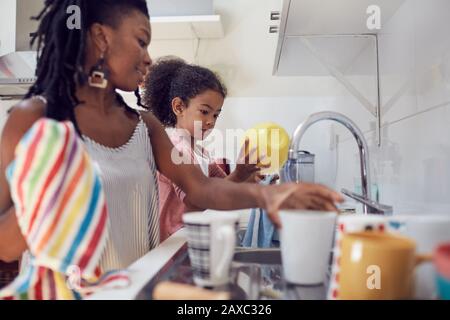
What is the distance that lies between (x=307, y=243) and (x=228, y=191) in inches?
9.1

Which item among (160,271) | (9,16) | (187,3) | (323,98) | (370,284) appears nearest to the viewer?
(370,284)

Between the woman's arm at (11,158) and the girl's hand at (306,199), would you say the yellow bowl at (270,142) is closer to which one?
the girl's hand at (306,199)

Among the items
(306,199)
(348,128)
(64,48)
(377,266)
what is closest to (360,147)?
(348,128)

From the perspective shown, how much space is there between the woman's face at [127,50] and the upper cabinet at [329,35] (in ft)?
1.19

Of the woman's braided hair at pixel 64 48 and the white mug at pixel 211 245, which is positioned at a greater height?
the woman's braided hair at pixel 64 48

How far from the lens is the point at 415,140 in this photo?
2.30 ft

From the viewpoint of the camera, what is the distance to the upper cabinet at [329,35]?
777mm

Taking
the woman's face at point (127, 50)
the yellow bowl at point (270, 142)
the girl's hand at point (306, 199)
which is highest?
the woman's face at point (127, 50)

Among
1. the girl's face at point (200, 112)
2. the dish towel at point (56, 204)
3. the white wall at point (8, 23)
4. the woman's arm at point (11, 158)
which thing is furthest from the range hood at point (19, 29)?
the girl's face at point (200, 112)

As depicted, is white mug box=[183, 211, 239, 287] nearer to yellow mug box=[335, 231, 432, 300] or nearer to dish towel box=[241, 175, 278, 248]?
yellow mug box=[335, 231, 432, 300]

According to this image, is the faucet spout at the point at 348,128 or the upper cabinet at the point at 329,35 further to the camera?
the upper cabinet at the point at 329,35
